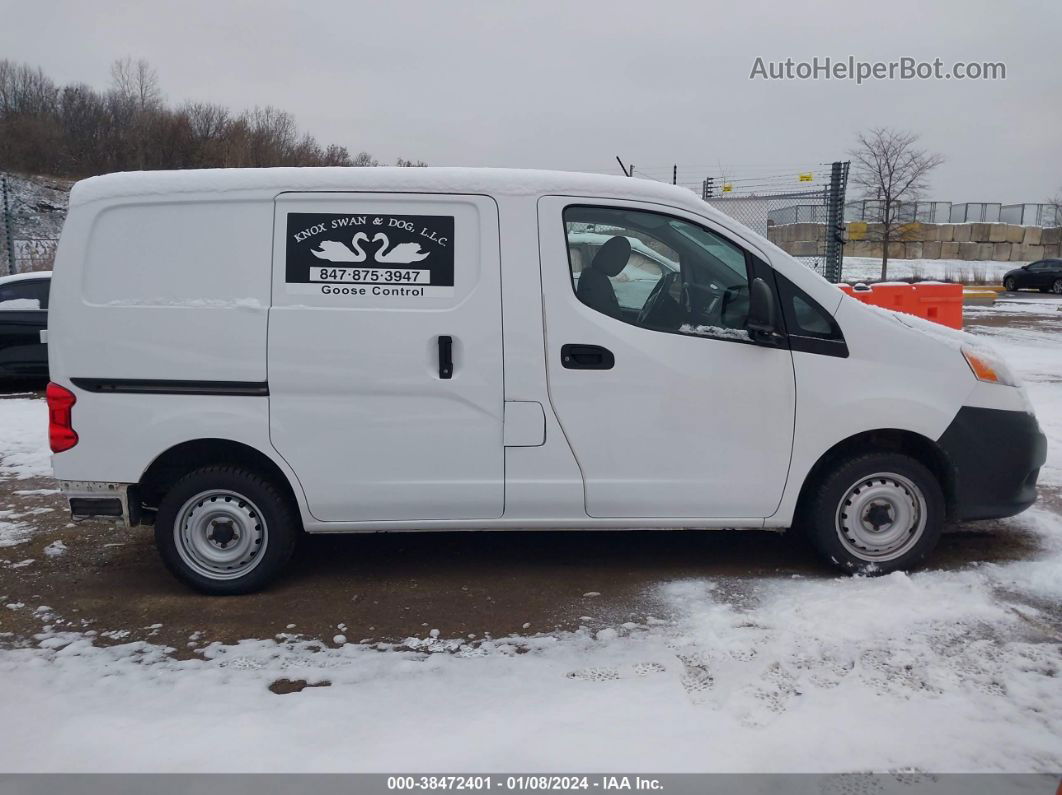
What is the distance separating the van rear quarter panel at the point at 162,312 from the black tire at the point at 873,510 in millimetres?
2798

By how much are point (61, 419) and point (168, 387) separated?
22.0 inches

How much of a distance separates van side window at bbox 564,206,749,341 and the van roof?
0.12 meters

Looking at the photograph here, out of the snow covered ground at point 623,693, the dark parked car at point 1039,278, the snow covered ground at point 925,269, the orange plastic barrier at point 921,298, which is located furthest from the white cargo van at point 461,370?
the dark parked car at point 1039,278

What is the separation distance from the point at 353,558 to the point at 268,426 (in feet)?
→ 3.80

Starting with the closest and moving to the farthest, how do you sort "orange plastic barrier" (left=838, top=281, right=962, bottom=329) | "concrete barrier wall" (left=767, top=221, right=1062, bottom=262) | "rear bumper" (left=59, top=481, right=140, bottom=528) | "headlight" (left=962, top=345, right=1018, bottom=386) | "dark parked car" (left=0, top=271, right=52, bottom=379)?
"rear bumper" (left=59, top=481, right=140, bottom=528) → "headlight" (left=962, top=345, right=1018, bottom=386) → "dark parked car" (left=0, top=271, right=52, bottom=379) → "orange plastic barrier" (left=838, top=281, right=962, bottom=329) → "concrete barrier wall" (left=767, top=221, right=1062, bottom=262)

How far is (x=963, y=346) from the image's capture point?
4.61 m

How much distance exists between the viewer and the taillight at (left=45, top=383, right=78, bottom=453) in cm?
438

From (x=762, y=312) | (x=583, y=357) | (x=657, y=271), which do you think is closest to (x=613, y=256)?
(x=657, y=271)

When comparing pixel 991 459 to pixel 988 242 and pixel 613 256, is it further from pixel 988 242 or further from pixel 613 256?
pixel 988 242

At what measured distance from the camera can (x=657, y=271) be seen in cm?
455

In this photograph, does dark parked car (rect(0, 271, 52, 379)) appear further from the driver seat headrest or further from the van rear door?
the driver seat headrest

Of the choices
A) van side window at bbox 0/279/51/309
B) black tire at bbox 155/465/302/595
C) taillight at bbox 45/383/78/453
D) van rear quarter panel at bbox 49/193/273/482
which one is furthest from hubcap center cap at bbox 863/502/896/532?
van side window at bbox 0/279/51/309
